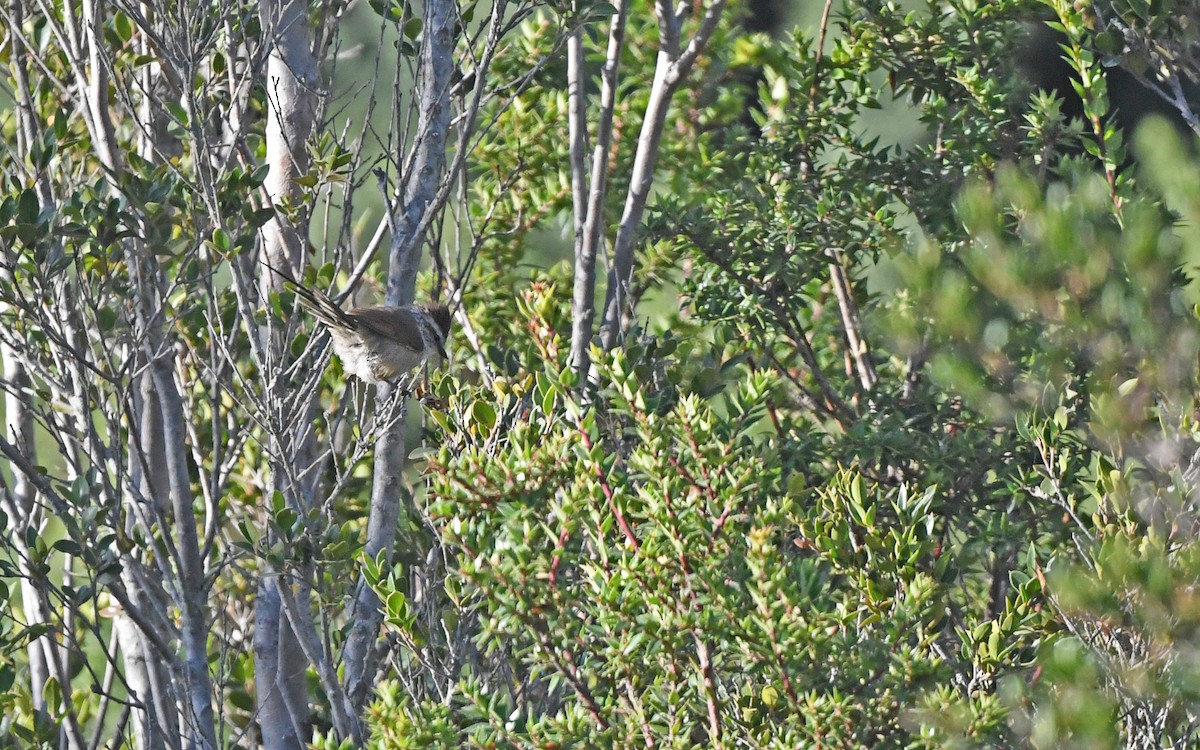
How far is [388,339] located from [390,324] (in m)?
0.15

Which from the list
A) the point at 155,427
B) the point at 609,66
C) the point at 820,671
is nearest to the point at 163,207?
the point at 155,427

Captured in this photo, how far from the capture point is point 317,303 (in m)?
3.32

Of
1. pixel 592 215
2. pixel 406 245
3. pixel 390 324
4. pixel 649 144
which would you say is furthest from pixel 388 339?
pixel 649 144

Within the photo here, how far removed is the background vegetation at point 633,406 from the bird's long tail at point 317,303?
0.05m

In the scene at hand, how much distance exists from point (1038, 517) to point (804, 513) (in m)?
0.69

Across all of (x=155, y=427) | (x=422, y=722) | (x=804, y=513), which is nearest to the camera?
(x=422, y=722)

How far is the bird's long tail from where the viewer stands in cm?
324

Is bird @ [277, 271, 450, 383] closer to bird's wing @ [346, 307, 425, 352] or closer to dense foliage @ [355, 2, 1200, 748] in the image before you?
bird's wing @ [346, 307, 425, 352]

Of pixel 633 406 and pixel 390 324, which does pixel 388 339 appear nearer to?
pixel 390 324

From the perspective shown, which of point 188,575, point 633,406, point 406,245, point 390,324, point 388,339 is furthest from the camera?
point 388,339

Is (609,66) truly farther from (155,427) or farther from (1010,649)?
(1010,649)

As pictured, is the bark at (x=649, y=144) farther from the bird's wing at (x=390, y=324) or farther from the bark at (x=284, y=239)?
the bark at (x=284, y=239)

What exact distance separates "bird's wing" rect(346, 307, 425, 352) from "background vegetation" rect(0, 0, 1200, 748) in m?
0.23

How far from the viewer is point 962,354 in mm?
1779
